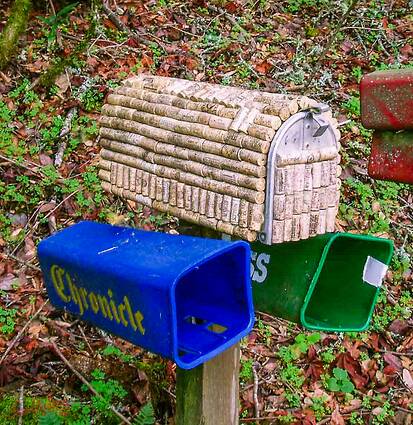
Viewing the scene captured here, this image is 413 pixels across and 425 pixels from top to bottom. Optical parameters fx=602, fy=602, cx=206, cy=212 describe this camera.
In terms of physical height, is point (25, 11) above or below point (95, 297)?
above

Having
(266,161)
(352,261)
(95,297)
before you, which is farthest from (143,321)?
(352,261)

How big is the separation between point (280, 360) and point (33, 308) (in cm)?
145

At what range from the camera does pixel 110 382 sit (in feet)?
9.92

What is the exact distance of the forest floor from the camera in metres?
3.08

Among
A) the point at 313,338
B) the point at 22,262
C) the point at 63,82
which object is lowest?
the point at 313,338

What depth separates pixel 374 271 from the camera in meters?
1.90

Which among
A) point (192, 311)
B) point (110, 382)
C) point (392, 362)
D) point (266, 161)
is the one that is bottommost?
point (392, 362)

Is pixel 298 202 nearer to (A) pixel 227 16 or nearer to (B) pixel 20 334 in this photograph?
(B) pixel 20 334

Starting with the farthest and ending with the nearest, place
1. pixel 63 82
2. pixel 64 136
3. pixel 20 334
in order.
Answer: pixel 63 82
pixel 64 136
pixel 20 334

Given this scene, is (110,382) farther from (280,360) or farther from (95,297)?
(95,297)

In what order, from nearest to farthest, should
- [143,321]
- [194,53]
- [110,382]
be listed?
[143,321]
[110,382]
[194,53]

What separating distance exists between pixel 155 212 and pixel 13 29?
6.19ft

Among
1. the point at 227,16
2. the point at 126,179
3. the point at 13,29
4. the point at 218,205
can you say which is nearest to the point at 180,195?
the point at 218,205

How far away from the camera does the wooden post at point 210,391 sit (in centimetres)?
197
